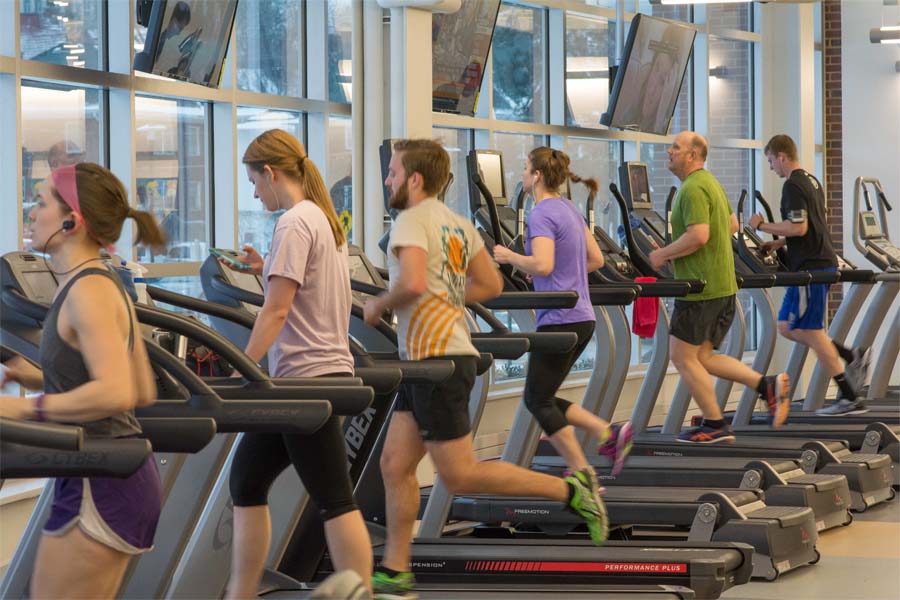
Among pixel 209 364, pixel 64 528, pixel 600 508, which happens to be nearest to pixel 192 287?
pixel 209 364

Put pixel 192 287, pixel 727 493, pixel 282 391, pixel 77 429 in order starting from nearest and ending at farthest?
pixel 77 429 < pixel 282 391 < pixel 727 493 < pixel 192 287

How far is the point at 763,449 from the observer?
6.07m

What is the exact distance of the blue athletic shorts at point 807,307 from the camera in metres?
7.21

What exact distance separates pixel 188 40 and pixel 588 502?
247cm

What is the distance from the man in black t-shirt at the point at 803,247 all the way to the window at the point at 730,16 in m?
2.87

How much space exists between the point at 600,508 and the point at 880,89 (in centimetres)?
743

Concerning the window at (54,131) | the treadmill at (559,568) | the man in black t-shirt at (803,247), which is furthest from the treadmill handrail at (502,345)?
the man in black t-shirt at (803,247)

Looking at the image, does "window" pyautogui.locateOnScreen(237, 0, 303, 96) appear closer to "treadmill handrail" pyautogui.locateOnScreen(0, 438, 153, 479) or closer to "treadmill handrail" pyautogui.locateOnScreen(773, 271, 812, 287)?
"treadmill handrail" pyautogui.locateOnScreen(773, 271, 812, 287)

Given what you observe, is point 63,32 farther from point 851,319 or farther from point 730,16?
point 730,16

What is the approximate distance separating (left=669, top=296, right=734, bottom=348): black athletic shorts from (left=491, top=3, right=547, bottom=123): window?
2.36 m

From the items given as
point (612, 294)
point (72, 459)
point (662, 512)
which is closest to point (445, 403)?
point (72, 459)

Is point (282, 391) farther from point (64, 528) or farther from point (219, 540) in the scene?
point (219, 540)

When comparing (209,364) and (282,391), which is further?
(209,364)

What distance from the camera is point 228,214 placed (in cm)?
570
